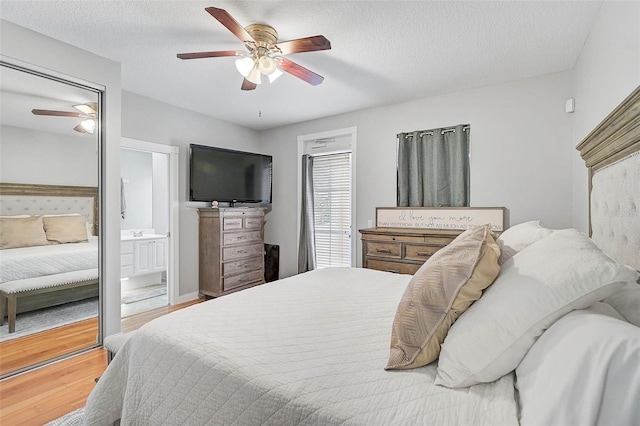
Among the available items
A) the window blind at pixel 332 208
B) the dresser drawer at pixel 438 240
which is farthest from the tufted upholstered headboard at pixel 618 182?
the window blind at pixel 332 208

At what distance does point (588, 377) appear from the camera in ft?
2.14

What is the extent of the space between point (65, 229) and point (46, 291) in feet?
1.77

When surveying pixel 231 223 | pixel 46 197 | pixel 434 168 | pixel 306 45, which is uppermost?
pixel 306 45

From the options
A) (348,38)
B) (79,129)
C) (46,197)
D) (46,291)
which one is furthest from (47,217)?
(348,38)

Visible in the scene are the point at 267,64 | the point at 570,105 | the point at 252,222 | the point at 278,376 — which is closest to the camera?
the point at 278,376

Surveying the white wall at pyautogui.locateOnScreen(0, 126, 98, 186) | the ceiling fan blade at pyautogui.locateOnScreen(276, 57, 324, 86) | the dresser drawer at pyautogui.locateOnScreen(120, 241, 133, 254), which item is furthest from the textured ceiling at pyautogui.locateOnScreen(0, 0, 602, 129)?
the dresser drawer at pyautogui.locateOnScreen(120, 241, 133, 254)

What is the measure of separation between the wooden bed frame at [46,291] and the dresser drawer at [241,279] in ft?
5.36

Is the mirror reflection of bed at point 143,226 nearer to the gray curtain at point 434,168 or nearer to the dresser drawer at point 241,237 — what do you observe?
the dresser drawer at point 241,237

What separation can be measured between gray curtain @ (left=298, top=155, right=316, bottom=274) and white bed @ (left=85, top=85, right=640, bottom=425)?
10.6 ft

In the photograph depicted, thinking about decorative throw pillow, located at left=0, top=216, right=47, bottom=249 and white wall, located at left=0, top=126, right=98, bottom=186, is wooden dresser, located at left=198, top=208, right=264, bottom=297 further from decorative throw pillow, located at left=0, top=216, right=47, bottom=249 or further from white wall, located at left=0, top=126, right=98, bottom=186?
decorative throw pillow, located at left=0, top=216, right=47, bottom=249

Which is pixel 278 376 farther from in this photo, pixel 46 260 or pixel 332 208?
pixel 332 208

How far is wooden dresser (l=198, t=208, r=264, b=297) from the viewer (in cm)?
414

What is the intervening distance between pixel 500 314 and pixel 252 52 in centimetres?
225

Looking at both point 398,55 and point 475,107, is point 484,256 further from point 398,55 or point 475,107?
point 475,107
